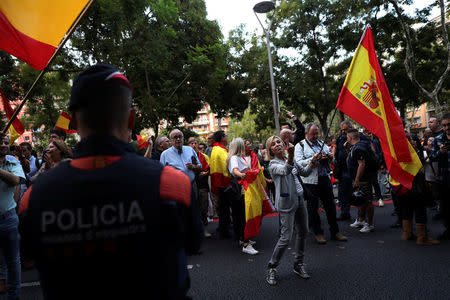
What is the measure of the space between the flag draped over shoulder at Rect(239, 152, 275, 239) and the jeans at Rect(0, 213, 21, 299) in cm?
305

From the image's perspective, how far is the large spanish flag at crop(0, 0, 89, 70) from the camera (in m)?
2.73

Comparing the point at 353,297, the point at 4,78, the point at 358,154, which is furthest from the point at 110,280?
the point at 4,78

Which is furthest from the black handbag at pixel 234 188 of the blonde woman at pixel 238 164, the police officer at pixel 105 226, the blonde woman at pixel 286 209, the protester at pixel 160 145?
the police officer at pixel 105 226

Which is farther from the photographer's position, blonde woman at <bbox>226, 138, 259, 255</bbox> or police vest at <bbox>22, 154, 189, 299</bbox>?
blonde woman at <bbox>226, 138, 259, 255</bbox>

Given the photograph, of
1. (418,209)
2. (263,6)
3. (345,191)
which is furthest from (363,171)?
(263,6)

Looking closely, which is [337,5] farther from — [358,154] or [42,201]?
[42,201]

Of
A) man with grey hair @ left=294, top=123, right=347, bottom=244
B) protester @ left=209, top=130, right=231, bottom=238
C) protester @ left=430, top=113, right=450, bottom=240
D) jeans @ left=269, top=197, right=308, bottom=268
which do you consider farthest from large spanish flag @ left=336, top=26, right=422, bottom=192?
protester @ left=209, top=130, right=231, bottom=238

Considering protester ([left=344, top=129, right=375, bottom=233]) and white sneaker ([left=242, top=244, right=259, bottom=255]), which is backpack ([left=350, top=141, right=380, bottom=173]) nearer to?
protester ([left=344, top=129, right=375, bottom=233])

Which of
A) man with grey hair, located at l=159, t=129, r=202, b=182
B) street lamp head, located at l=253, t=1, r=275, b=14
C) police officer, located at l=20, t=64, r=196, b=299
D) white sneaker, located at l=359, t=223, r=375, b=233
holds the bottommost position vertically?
white sneaker, located at l=359, t=223, r=375, b=233

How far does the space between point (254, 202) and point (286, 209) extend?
4.15ft

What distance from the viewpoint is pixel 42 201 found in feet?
3.58

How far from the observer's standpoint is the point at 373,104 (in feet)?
13.9

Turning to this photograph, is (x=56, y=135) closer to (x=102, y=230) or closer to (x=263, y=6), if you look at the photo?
(x=102, y=230)

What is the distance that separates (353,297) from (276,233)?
295 centimetres
